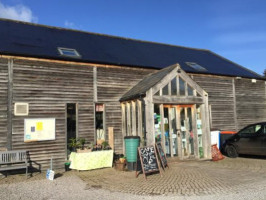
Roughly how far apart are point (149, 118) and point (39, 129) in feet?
15.0

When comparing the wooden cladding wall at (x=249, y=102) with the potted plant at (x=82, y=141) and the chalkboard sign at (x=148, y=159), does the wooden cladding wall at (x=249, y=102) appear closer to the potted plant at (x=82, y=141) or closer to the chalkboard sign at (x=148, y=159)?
the chalkboard sign at (x=148, y=159)

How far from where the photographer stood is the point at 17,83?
966cm

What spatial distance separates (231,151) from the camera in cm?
1162

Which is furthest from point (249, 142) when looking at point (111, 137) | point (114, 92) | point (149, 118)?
point (114, 92)

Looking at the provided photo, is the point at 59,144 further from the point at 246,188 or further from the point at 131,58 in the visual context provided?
the point at 246,188

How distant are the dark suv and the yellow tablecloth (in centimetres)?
601

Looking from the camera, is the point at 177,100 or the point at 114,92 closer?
the point at 177,100

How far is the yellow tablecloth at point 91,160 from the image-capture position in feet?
30.2

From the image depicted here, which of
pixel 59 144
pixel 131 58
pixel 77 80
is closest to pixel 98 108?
pixel 77 80

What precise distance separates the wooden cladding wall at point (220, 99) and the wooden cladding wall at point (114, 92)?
473cm

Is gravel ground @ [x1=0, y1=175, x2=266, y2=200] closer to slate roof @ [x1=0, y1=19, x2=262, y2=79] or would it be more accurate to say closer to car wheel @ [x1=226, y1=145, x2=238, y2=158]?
car wheel @ [x1=226, y1=145, x2=238, y2=158]

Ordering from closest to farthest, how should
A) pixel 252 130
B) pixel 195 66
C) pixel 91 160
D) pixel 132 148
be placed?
pixel 132 148 < pixel 91 160 < pixel 252 130 < pixel 195 66

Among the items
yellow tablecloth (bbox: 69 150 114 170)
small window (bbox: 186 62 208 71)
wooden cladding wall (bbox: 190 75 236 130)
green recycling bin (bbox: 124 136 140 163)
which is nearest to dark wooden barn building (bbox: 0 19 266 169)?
green recycling bin (bbox: 124 136 140 163)

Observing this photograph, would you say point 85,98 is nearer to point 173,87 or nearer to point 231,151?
point 173,87
